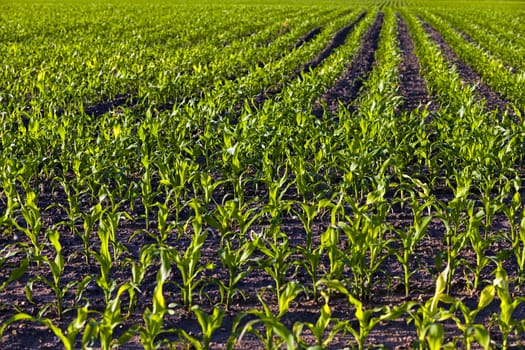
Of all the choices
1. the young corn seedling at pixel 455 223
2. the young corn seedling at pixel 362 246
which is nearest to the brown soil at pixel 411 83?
the young corn seedling at pixel 455 223

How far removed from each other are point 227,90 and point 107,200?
4.10m

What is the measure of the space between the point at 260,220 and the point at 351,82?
7.80 m

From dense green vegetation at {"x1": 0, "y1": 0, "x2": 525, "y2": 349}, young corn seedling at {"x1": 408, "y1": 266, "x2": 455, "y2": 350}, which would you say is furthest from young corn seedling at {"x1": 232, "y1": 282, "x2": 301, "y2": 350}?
young corn seedling at {"x1": 408, "y1": 266, "x2": 455, "y2": 350}

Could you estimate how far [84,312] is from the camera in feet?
9.64

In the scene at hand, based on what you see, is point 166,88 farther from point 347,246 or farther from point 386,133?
point 347,246

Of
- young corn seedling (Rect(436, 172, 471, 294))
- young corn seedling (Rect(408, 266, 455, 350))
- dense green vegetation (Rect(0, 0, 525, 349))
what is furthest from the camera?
young corn seedling (Rect(436, 172, 471, 294))

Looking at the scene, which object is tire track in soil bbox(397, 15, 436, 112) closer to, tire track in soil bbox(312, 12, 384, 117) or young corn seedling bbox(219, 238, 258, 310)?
tire track in soil bbox(312, 12, 384, 117)

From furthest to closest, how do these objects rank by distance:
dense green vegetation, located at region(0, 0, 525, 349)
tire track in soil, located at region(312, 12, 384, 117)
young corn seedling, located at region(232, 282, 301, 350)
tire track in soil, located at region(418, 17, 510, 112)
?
tire track in soil, located at region(418, 17, 510, 112)
tire track in soil, located at region(312, 12, 384, 117)
dense green vegetation, located at region(0, 0, 525, 349)
young corn seedling, located at region(232, 282, 301, 350)

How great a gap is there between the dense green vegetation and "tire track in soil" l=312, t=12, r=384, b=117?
10.6 inches

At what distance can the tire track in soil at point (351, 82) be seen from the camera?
10.2 metres

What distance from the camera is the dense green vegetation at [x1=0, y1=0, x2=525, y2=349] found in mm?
3545

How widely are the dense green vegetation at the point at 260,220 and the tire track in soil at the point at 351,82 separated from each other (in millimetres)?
269

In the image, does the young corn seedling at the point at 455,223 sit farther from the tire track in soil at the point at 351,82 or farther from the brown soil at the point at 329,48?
the brown soil at the point at 329,48

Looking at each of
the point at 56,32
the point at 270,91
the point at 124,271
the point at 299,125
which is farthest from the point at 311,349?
the point at 56,32
